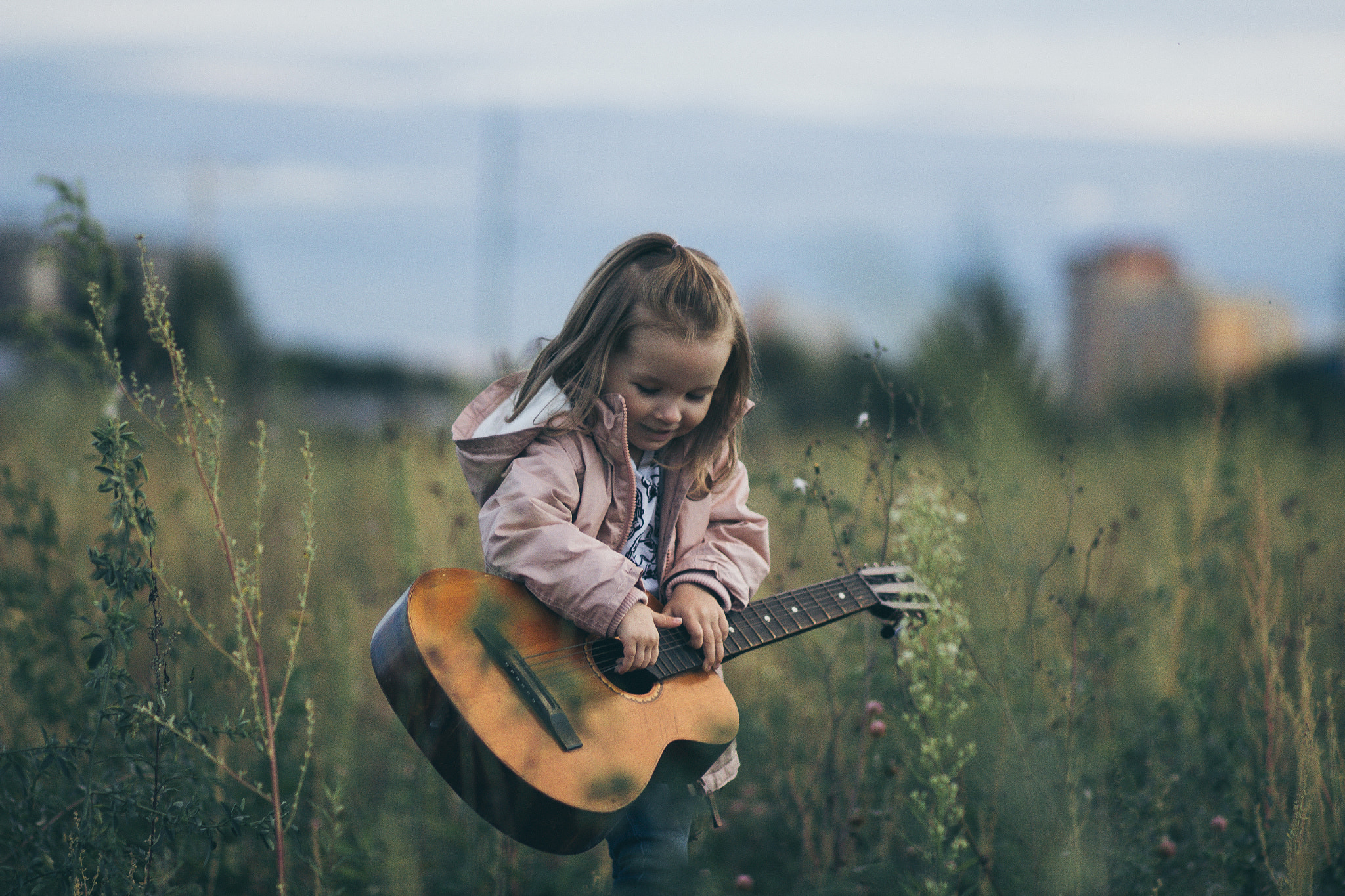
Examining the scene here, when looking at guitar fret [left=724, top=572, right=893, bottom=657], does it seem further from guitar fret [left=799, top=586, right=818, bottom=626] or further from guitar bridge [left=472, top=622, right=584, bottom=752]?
guitar bridge [left=472, top=622, right=584, bottom=752]

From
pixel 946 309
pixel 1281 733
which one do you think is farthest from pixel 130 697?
pixel 1281 733

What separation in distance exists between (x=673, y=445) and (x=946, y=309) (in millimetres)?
687

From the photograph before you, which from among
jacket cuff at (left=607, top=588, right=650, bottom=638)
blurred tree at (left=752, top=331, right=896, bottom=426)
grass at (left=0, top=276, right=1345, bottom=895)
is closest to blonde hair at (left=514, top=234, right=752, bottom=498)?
blurred tree at (left=752, top=331, right=896, bottom=426)

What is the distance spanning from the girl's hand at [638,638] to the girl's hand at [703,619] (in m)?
0.10

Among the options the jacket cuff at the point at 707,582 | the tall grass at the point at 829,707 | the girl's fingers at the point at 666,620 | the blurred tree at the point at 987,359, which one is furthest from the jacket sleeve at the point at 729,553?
the blurred tree at the point at 987,359

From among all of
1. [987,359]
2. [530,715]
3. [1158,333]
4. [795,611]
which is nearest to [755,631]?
[795,611]

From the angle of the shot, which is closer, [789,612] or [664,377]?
[664,377]

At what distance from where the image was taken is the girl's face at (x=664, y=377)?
1984 mm

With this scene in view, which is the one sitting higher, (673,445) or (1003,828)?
(673,445)

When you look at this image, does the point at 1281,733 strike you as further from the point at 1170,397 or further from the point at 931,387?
the point at 1170,397

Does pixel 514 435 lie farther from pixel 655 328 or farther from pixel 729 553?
pixel 729 553

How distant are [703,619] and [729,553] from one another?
216mm

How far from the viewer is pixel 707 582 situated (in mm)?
2064

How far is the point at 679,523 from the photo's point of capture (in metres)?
2.19
